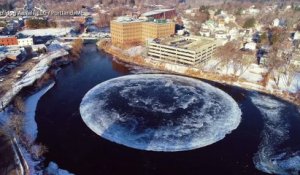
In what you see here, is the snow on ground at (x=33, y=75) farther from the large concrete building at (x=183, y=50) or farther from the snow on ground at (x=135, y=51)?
the large concrete building at (x=183, y=50)

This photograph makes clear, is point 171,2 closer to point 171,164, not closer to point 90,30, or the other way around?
point 90,30

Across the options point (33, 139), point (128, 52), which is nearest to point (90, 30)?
point (128, 52)

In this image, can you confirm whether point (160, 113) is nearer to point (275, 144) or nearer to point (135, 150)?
point (135, 150)

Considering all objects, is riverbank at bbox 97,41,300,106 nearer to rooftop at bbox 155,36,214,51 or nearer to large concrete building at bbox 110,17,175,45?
large concrete building at bbox 110,17,175,45

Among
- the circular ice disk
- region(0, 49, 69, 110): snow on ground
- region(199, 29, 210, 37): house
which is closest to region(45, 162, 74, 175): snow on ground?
the circular ice disk

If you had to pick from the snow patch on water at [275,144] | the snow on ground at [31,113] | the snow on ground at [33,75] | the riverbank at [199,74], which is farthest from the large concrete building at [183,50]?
the snow on ground at [31,113]

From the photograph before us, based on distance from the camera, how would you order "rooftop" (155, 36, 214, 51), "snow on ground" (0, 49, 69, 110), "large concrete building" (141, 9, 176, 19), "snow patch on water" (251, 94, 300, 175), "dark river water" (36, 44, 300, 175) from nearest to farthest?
1. "dark river water" (36, 44, 300, 175)
2. "snow patch on water" (251, 94, 300, 175)
3. "snow on ground" (0, 49, 69, 110)
4. "rooftop" (155, 36, 214, 51)
5. "large concrete building" (141, 9, 176, 19)

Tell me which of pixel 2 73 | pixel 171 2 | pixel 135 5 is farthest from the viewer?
pixel 171 2
